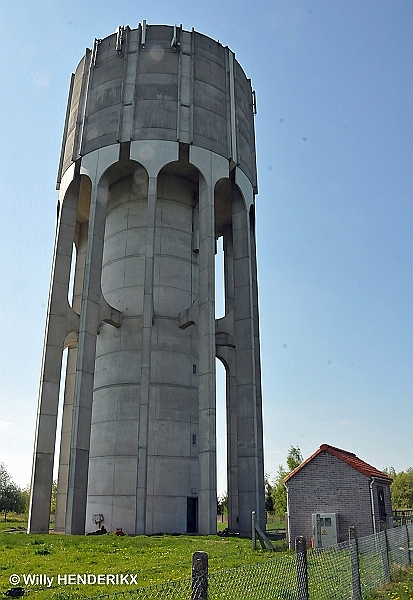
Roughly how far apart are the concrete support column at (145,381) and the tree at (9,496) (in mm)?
44809

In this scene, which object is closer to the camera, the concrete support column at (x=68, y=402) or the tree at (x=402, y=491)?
the concrete support column at (x=68, y=402)

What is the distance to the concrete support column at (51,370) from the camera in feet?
71.9

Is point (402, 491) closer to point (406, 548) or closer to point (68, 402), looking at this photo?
point (68, 402)

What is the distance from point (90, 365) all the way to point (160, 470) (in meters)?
5.47

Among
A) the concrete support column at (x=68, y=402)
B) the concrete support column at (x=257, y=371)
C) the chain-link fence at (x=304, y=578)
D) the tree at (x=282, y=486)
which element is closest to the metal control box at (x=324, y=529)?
the chain-link fence at (x=304, y=578)

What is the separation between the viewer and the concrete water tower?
74.3 feet

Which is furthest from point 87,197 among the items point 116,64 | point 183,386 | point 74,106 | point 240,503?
point 240,503

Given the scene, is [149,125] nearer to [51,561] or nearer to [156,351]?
[156,351]

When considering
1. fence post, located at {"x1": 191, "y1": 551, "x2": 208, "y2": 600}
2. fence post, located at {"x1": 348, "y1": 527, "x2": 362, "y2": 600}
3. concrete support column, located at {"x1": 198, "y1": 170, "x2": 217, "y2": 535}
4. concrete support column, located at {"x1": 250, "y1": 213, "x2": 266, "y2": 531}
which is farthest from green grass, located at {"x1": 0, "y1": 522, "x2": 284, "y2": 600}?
concrete support column, located at {"x1": 250, "y1": 213, "x2": 266, "y2": 531}

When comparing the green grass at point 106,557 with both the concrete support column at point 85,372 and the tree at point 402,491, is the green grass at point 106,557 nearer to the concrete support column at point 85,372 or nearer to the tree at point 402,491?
the concrete support column at point 85,372

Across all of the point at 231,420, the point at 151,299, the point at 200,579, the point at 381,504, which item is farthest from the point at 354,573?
the point at 231,420

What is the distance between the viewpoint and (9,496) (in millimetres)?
60594

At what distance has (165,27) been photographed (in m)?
28.4

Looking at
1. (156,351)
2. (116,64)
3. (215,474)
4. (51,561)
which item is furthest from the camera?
(116,64)
